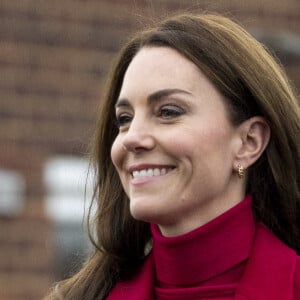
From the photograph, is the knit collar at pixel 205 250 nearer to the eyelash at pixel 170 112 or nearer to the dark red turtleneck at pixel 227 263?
the dark red turtleneck at pixel 227 263

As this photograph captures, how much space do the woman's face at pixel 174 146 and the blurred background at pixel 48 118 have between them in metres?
3.32

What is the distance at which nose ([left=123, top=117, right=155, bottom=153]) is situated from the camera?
4141mm

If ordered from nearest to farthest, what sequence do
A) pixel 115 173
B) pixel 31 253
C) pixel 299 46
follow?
pixel 115 173 < pixel 31 253 < pixel 299 46

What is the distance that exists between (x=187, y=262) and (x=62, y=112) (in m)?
3.68

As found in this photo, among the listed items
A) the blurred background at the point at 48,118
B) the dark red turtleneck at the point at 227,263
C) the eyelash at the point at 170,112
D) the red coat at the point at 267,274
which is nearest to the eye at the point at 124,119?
the eyelash at the point at 170,112

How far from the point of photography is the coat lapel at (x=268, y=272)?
13.7ft

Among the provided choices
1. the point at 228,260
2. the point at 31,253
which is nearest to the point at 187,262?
the point at 228,260

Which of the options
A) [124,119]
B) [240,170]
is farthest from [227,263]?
[124,119]

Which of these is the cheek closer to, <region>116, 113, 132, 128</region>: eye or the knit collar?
<region>116, 113, 132, 128</region>: eye

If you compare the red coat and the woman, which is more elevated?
the woman

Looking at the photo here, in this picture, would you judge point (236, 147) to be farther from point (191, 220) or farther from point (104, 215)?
point (104, 215)

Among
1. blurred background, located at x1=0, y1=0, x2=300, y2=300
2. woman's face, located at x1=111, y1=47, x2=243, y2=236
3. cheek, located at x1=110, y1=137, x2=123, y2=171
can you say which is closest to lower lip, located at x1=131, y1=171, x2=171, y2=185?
woman's face, located at x1=111, y1=47, x2=243, y2=236

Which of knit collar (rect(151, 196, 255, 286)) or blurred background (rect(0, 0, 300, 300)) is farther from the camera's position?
blurred background (rect(0, 0, 300, 300))

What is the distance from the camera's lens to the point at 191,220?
4211mm
